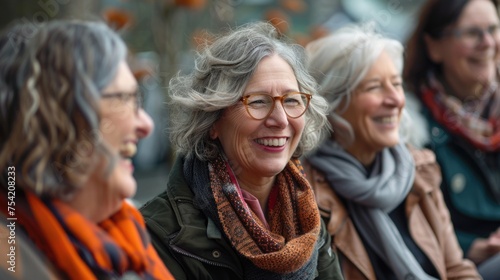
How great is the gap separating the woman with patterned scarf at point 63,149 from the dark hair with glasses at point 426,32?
3364 millimetres

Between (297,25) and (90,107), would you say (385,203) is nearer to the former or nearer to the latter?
(90,107)

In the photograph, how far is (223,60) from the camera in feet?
9.93

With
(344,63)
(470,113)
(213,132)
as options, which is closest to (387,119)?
(344,63)

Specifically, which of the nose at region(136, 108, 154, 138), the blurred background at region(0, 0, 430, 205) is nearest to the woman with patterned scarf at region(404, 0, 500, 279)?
the blurred background at region(0, 0, 430, 205)

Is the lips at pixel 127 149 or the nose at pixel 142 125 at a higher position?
the nose at pixel 142 125

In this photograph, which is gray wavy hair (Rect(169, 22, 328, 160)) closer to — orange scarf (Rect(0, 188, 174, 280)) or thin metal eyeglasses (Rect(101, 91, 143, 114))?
thin metal eyeglasses (Rect(101, 91, 143, 114))

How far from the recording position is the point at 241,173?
122 inches

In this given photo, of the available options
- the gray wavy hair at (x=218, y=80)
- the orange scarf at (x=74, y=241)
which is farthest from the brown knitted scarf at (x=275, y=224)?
the orange scarf at (x=74, y=241)

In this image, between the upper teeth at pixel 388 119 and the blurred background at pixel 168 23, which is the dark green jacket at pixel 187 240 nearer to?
the blurred background at pixel 168 23

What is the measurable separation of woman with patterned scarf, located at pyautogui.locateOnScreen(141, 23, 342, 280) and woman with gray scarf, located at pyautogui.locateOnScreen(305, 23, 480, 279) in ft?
1.88

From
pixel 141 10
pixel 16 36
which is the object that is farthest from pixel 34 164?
pixel 141 10

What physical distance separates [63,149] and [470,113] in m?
3.48

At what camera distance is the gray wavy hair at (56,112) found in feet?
6.64

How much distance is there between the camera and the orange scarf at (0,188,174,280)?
6.64 ft
